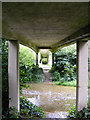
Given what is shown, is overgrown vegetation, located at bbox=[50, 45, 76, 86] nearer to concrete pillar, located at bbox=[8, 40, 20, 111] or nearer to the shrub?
the shrub

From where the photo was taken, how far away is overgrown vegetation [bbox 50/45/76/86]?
31.5 feet

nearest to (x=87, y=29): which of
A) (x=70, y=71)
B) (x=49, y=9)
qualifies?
(x=49, y=9)

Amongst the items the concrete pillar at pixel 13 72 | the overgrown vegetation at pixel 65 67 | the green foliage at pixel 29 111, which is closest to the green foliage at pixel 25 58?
the overgrown vegetation at pixel 65 67

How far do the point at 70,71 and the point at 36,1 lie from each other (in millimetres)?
8848

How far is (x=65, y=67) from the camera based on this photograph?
32.8 ft

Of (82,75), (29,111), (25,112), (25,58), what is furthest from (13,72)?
(25,58)

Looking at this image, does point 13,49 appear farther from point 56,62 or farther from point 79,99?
point 56,62

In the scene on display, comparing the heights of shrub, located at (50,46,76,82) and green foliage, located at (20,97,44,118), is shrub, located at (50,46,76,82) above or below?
above

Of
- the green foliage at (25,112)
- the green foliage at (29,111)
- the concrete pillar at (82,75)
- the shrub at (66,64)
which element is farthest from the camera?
the shrub at (66,64)

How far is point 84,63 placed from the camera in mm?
3488

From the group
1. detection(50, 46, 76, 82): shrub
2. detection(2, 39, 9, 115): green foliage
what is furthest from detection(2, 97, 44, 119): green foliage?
detection(50, 46, 76, 82): shrub

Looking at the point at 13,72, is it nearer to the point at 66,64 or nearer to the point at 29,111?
the point at 29,111

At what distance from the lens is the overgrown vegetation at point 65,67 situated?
960cm

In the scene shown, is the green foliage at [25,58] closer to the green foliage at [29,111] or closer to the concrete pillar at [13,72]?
the green foliage at [29,111]
